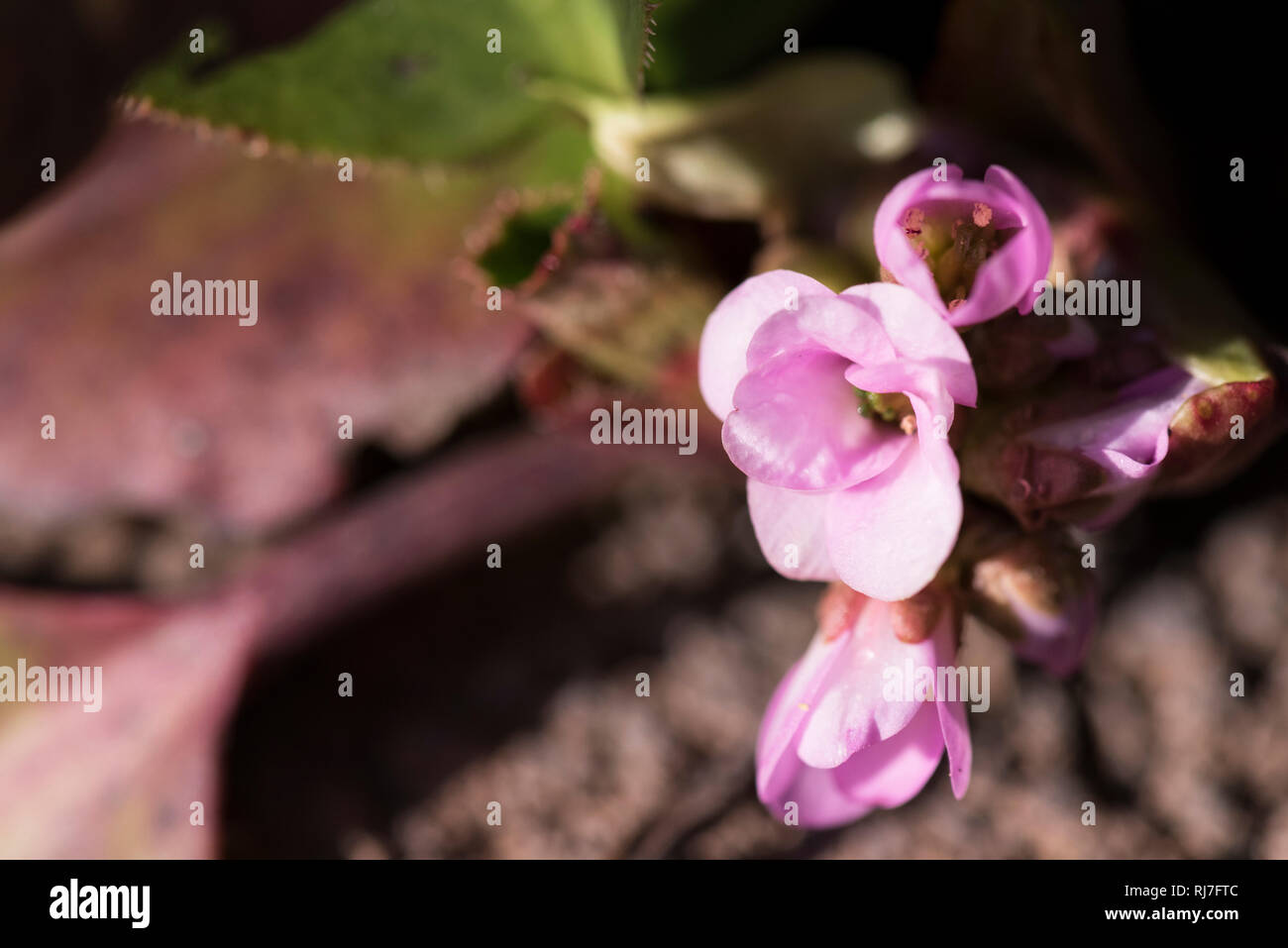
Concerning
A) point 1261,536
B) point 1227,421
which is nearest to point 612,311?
point 1227,421

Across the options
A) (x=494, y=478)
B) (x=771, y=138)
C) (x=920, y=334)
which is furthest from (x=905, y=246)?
(x=494, y=478)

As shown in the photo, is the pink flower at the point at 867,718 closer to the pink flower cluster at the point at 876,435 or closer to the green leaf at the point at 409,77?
the pink flower cluster at the point at 876,435

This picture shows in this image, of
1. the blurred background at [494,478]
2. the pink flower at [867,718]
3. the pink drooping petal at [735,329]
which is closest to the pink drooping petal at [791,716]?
the pink flower at [867,718]

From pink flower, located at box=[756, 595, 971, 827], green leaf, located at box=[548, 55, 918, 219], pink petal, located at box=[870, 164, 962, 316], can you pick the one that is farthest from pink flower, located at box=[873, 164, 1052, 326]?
green leaf, located at box=[548, 55, 918, 219]

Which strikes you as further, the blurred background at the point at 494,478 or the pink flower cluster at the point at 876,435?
the blurred background at the point at 494,478

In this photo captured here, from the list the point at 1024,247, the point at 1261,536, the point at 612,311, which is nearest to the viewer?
the point at 1024,247
